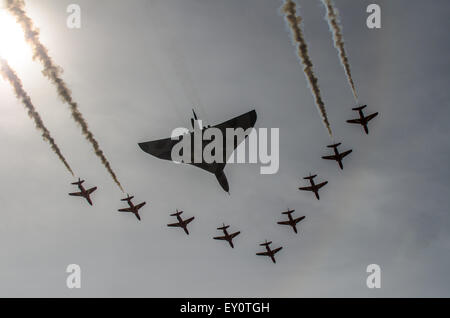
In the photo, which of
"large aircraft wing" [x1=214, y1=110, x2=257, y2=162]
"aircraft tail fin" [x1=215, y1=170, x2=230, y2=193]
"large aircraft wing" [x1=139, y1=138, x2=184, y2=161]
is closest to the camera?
"aircraft tail fin" [x1=215, y1=170, x2=230, y2=193]

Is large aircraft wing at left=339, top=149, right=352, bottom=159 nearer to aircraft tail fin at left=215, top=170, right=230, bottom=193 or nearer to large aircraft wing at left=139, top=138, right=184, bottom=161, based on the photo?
aircraft tail fin at left=215, top=170, right=230, bottom=193

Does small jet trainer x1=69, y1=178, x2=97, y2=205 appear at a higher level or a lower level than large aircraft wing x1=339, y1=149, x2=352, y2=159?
lower

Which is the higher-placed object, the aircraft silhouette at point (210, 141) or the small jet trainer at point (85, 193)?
the aircraft silhouette at point (210, 141)

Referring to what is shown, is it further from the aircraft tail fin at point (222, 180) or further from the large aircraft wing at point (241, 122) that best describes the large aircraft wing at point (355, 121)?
the aircraft tail fin at point (222, 180)

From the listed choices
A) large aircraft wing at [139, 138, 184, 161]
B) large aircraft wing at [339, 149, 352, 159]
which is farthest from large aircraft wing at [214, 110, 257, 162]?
large aircraft wing at [339, 149, 352, 159]

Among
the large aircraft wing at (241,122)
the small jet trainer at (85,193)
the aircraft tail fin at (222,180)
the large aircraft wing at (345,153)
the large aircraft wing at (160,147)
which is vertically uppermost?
the large aircraft wing at (241,122)

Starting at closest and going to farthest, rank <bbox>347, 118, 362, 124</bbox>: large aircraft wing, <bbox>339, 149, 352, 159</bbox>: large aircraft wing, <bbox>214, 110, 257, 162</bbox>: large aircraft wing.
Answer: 1. <bbox>347, 118, 362, 124</bbox>: large aircraft wing
2. <bbox>339, 149, 352, 159</bbox>: large aircraft wing
3. <bbox>214, 110, 257, 162</bbox>: large aircraft wing

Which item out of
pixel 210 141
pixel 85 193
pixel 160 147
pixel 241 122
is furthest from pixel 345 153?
pixel 85 193

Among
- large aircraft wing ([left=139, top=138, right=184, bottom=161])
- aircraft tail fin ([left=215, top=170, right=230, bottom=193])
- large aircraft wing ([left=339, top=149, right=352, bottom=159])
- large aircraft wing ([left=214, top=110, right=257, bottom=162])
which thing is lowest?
aircraft tail fin ([left=215, top=170, right=230, bottom=193])

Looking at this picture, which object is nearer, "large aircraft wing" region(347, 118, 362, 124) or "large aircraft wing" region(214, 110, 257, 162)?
"large aircraft wing" region(347, 118, 362, 124)

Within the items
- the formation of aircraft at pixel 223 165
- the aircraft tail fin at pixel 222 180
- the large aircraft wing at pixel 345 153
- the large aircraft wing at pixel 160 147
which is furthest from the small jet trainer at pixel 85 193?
the large aircraft wing at pixel 345 153
